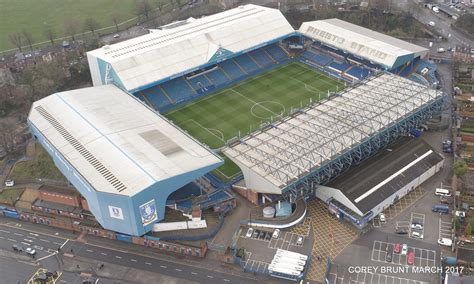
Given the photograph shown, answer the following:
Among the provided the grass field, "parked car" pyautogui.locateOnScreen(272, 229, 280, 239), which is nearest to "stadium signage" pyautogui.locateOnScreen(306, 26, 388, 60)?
"parked car" pyautogui.locateOnScreen(272, 229, 280, 239)

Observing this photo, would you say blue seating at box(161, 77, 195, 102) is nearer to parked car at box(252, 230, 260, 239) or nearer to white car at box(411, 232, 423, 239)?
parked car at box(252, 230, 260, 239)

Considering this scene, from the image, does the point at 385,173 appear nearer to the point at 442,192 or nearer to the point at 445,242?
the point at 442,192

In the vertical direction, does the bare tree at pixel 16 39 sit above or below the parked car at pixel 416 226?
above

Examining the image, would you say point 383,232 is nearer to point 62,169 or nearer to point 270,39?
point 62,169

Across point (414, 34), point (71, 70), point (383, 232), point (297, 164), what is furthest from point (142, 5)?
point (383, 232)

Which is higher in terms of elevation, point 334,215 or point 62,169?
point 62,169

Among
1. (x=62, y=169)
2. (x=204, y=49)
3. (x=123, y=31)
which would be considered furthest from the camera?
(x=123, y=31)

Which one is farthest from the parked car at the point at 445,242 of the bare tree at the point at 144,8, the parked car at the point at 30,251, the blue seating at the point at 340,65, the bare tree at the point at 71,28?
the bare tree at the point at 144,8

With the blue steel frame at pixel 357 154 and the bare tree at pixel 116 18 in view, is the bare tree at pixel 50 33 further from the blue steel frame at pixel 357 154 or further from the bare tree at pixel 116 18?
the blue steel frame at pixel 357 154
